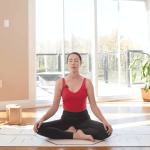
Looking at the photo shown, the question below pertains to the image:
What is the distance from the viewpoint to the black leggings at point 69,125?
6.58ft

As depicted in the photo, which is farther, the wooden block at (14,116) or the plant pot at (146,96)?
the plant pot at (146,96)

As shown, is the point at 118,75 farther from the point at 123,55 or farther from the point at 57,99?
the point at 57,99

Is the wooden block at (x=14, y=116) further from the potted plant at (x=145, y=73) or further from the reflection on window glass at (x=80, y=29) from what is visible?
the potted plant at (x=145, y=73)

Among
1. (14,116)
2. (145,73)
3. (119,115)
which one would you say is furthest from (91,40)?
(14,116)

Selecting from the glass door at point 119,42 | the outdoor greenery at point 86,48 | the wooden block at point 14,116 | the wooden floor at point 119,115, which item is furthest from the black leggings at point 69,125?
the glass door at point 119,42

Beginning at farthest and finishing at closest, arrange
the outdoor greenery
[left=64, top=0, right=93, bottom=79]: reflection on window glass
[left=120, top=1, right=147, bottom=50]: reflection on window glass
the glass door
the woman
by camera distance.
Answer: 1. [left=120, top=1, right=147, bottom=50]: reflection on window glass
2. the glass door
3. [left=64, top=0, right=93, bottom=79]: reflection on window glass
4. the outdoor greenery
5. the woman

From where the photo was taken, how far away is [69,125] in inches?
85.4

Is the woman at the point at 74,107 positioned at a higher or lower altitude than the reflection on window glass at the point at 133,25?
lower

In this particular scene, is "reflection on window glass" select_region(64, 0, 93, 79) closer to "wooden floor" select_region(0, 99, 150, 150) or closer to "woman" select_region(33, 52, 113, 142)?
"wooden floor" select_region(0, 99, 150, 150)

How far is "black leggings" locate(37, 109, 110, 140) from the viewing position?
201 centimetres

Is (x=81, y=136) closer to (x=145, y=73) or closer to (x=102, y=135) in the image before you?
(x=102, y=135)

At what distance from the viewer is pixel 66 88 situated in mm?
2154

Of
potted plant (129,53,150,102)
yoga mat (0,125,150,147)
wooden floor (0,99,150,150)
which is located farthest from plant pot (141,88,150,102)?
yoga mat (0,125,150,147)

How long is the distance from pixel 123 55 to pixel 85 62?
2.90 ft
